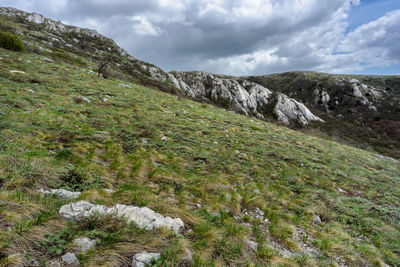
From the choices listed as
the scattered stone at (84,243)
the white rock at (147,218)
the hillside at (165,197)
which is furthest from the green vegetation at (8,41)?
the scattered stone at (84,243)

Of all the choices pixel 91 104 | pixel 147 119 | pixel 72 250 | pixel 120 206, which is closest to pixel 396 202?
pixel 120 206

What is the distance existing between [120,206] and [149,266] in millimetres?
1656

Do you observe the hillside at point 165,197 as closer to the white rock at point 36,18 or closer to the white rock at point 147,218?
the white rock at point 147,218

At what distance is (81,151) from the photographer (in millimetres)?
7059

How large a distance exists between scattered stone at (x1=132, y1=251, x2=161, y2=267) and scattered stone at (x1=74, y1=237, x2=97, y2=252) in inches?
30.3

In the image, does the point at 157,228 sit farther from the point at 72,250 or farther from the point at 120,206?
the point at 72,250

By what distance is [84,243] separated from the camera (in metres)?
3.02

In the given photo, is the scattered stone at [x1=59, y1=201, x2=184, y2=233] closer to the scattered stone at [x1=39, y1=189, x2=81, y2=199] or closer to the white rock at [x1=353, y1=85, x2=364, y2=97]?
the scattered stone at [x1=39, y1=189, x2=81, y2=199]

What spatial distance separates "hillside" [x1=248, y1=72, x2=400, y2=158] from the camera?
76.7m

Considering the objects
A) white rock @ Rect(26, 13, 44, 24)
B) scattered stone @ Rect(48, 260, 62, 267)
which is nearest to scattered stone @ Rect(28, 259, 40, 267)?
scattered stone @ Rect(48, 260, 62, 267)

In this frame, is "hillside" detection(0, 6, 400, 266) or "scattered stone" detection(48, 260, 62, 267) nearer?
"scattered stone" detection(48, 260, 62, 267)

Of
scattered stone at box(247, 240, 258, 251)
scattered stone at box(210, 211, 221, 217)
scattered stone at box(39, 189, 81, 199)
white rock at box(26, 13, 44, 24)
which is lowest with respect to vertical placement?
scattered stone at box(247, 240, 258, 251)

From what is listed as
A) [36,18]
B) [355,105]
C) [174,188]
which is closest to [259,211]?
[174,188]

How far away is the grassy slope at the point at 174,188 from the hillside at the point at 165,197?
33 mm
